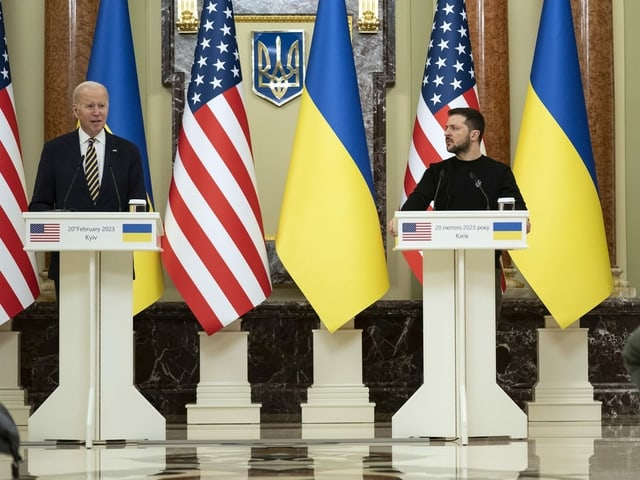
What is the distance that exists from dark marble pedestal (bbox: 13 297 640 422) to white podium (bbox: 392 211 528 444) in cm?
178

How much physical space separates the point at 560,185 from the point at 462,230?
70.9 inches

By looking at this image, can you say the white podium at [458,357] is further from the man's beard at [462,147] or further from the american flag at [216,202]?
the american flag at [216,202]

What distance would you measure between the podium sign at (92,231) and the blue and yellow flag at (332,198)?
1578 mm

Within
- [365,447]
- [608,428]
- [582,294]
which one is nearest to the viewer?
[365,447]

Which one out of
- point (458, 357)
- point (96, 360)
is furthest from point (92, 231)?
point (458, 357)

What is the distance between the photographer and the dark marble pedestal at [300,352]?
9.01 m

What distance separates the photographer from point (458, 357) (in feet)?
23.5

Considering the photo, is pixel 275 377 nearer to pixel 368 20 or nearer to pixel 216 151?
pixel 216 151

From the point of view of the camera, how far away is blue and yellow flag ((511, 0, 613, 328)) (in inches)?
334

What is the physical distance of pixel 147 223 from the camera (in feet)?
22.7

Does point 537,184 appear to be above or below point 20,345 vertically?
above

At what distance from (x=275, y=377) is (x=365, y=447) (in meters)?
2.29

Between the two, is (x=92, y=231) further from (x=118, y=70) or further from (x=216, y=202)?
(x=118, y=70)

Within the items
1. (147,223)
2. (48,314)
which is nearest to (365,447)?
(147,223)
